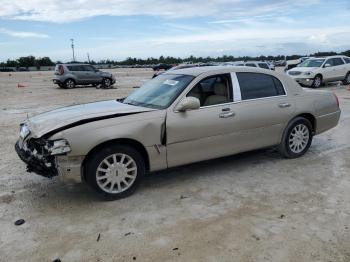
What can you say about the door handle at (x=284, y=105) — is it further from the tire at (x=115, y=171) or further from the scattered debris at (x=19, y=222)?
the scattered debris at (x=19, y=222)

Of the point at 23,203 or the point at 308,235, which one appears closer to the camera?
the point at 308,235

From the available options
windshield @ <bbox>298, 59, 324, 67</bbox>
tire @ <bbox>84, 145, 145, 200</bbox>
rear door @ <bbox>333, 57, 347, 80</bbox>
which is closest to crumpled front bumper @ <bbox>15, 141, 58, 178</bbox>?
tire @ <bbox>84, 145, 145, 200</bbox>

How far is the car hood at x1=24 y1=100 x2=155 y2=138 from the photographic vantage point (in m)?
4.64

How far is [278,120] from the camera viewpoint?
596 cm

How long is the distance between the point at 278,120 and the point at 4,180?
429 cm

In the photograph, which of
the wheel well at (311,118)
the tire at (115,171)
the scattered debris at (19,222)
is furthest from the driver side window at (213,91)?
the scattered debris at (19,222)

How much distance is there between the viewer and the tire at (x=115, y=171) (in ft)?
14.9

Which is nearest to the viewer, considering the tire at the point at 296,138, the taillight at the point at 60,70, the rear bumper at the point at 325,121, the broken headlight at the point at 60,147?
the broken headlight at the point at 60,147

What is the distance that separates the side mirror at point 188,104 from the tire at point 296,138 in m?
1.88

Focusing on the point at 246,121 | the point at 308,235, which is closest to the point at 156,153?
the point at 246,121

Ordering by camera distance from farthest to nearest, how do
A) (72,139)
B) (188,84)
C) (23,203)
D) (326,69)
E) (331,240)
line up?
(326,69)
(188,84)
(23,203)
(72,139)
(331,240)

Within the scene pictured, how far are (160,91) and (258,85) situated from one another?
61.7 inches

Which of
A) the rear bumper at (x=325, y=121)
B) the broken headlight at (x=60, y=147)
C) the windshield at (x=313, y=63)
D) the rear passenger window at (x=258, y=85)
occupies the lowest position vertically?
the rear bumper at (x=325, y=121)

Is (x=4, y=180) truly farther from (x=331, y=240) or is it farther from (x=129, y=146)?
(x=331, y=240)
